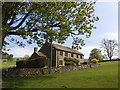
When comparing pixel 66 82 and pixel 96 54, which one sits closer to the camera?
pixel 66 82

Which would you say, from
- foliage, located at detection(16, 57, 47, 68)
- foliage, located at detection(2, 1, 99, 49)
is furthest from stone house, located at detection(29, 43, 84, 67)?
foliage, located at detection(2, 1, 99, 49)

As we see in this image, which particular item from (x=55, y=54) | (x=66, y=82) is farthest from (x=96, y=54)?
(x=66, y=82)

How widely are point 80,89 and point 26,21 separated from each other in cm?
1141

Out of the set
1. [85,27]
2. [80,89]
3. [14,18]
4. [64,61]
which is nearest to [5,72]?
[14,18]

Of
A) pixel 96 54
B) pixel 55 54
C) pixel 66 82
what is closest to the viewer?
pixel 66 82

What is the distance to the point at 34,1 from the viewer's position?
1389 cm

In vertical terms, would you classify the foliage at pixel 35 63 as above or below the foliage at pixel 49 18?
below

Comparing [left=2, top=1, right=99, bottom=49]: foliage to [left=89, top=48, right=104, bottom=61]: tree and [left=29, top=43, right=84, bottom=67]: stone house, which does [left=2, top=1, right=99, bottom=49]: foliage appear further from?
[left=89, top=48, right=104, bottom=61]: tree

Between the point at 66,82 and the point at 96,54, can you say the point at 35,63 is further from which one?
the point at 96,54

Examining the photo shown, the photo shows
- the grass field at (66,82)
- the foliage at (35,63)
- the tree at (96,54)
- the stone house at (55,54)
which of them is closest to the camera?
the grass field at (66,82)

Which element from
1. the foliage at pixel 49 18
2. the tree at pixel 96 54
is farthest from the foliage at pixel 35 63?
the tree at pixel 96 54

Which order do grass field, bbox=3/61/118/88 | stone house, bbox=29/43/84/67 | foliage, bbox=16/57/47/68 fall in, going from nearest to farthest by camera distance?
1. grass field, bbox=3/61/118/88
2. foliage, bbox=16/57/47/68
3. stone house, bbox=29/43/84/67

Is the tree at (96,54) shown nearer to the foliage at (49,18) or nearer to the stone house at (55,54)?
the stone house at (55,54)

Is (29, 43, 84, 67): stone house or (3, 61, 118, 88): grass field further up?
(29, 43, 84, 67): stone house
